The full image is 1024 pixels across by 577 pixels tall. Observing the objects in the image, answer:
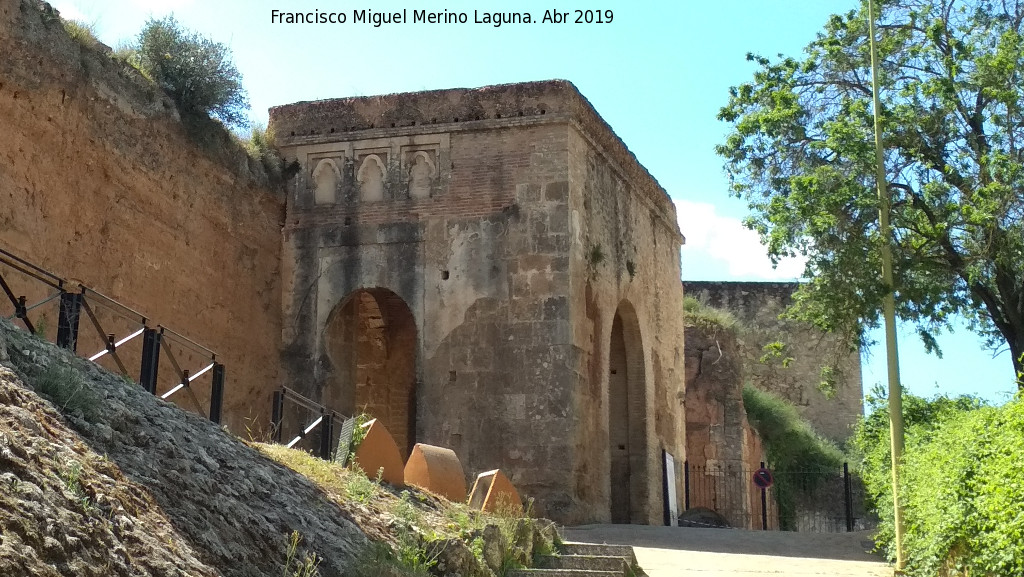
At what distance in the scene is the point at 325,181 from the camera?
56.3 ft

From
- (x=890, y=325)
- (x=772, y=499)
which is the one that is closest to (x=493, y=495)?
(x=890, y=325)

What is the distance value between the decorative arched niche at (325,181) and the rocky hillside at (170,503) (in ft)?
26.4

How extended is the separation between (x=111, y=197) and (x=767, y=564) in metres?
7.87

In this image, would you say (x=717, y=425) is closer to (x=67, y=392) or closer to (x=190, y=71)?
(x=190, y=71)

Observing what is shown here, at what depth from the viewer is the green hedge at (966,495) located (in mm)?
7590

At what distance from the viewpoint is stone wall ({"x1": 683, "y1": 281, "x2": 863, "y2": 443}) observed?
33031mm

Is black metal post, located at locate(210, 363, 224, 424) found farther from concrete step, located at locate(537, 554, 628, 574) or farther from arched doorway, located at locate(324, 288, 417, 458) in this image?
arched doorway, located at locate(324, 288, 417, 458)

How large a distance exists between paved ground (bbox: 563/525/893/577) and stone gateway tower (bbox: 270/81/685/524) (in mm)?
1386

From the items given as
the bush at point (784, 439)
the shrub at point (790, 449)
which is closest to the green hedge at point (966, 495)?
the shrub at point (790, 449)

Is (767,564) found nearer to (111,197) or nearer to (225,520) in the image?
(225,520)

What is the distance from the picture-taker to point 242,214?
1617 cm

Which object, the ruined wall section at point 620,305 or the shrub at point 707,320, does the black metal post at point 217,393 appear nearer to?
the ruined wall section at point 620,305

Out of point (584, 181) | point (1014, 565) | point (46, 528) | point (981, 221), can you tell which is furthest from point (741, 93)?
point (46, 528)

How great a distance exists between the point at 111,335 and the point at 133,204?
95.8 inches
